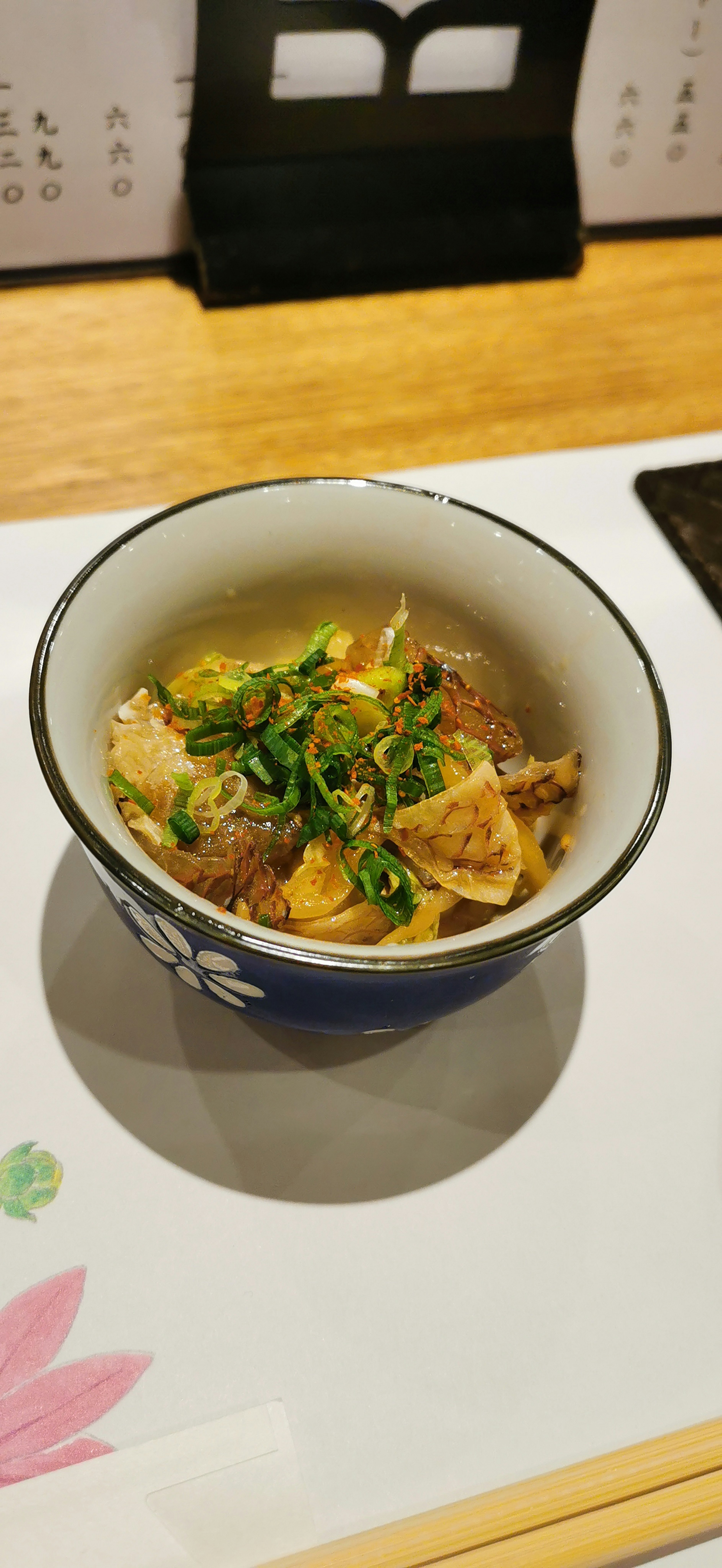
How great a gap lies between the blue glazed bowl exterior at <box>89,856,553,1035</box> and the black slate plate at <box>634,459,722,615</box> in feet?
2.81

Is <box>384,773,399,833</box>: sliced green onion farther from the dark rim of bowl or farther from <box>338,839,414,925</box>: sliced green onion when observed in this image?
the dark rim of bowl

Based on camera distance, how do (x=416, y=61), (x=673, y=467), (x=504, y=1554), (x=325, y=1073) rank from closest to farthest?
(x=504, y=1554) < (x=325, y=1073) < (x=673, y=467) < (x=416, y=61)

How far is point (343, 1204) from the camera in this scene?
0.87 metres

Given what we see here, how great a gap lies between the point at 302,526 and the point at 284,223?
41.1 inches

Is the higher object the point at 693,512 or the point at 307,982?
the point at 693,512

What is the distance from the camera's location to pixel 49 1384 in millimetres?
769

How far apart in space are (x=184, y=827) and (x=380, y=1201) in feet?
1.19

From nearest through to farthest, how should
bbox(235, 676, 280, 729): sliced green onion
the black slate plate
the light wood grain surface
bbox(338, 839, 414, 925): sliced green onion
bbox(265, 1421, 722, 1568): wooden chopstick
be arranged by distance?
bbox(265, 1421, 722, 1568): wooden chopstick
bbox(338, 839, 414, 925): sliced green onion
bbox(235, 676, 280, 729): sliced green onion
the black slate plate
the light wood grain surface

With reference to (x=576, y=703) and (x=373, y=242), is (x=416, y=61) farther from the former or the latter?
(x=576, y=703)

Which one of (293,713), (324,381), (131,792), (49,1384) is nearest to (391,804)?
(293,713)

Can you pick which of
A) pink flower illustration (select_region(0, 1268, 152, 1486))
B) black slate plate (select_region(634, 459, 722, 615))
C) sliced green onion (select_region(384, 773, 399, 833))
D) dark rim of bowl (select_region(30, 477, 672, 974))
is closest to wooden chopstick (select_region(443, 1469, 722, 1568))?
pink flower illustration (select_region(0, 1268, 152, 1486))

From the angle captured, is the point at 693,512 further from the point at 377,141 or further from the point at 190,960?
the point at 190,960


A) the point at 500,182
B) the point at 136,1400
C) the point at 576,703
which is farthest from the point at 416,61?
the point at 136,1400

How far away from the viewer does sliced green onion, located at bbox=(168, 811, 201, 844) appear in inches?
35.3
